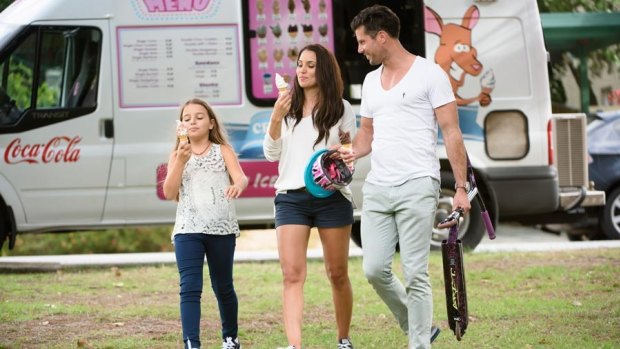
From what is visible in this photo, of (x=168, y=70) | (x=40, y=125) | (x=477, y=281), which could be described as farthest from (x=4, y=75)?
(x=477, y=281)

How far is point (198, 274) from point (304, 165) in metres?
0.77

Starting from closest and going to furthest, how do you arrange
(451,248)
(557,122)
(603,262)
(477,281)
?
(451,248), (477,281), (603,262), (557,122)

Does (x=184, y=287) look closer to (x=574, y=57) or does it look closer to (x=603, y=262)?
(x=603, y=262)

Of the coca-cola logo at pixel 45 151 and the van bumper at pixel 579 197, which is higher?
the coca-cola logo at pixel 45 151

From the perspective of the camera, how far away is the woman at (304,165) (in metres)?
6.20

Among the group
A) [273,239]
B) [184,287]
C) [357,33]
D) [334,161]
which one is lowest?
[273,239]

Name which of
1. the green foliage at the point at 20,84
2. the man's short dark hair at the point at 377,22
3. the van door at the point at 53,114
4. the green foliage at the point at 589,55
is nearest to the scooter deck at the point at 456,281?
the man's short dark hair at the point at 377,22

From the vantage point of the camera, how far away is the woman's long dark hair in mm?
6223

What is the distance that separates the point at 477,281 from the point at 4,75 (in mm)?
4600

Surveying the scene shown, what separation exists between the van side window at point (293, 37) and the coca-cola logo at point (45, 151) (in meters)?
1.65

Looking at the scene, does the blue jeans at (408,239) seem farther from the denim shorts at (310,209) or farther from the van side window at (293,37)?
the van side window at (293,37)

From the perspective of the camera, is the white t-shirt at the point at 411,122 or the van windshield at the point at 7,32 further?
the van windshield at the point at 7,32

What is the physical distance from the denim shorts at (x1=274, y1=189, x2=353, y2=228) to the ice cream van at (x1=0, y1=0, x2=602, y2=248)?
4.82 meters

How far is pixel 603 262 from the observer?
10484 mm
